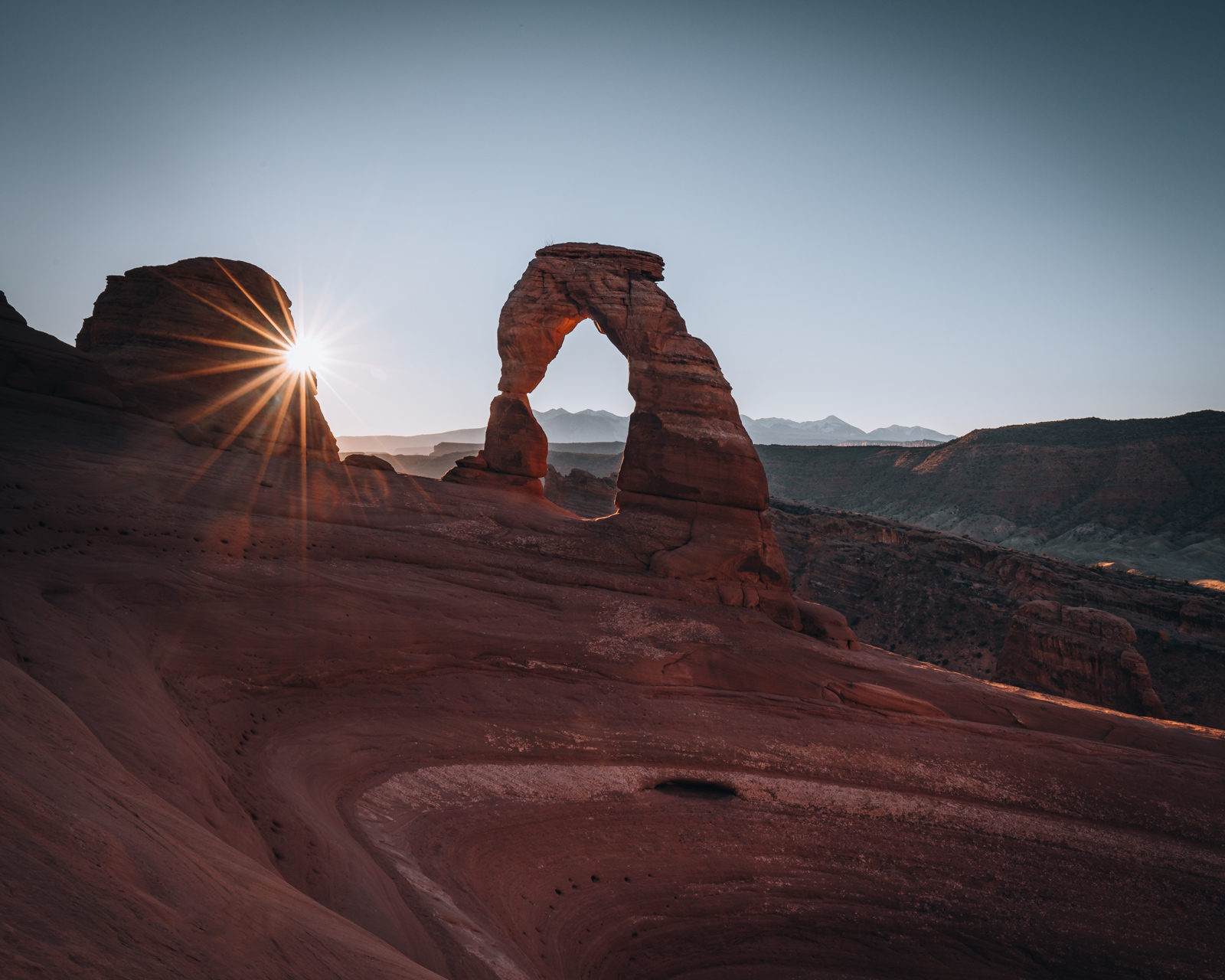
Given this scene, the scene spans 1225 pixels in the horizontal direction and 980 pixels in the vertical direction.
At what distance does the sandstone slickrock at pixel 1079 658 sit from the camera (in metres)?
21.4

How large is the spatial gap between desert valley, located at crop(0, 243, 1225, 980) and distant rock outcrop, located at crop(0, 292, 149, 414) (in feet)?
0.25

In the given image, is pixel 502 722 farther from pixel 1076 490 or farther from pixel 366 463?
pixel 1076 490

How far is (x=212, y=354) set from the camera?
20.8m

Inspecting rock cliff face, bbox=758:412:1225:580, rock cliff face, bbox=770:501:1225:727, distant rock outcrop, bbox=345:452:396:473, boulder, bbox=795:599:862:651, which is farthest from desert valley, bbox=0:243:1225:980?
rock cliff face, bbox=758:412:1225:580

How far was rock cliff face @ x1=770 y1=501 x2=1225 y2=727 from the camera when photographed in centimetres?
2642

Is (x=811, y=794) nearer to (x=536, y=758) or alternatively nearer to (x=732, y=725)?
(x=732, y=725)

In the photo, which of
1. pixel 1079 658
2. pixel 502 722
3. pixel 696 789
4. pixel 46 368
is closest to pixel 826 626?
pixel 696 789

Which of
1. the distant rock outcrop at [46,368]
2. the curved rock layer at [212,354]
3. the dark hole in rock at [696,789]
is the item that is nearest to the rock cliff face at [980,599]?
the dark hole in rock at [696,789]

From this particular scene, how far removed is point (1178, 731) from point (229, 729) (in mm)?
17978

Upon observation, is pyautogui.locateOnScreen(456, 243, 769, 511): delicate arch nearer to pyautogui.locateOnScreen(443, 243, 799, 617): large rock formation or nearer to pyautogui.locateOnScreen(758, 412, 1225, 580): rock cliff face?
pyautogui.locateOnScreen(443, 243, 799, 617): large rock formation

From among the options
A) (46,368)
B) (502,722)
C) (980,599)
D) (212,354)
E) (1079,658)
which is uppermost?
(212,354)

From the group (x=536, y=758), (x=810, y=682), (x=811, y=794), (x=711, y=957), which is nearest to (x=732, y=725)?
(x=811, y=794)

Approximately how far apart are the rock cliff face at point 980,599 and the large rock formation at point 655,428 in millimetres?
12874

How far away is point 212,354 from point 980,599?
34822 mm
